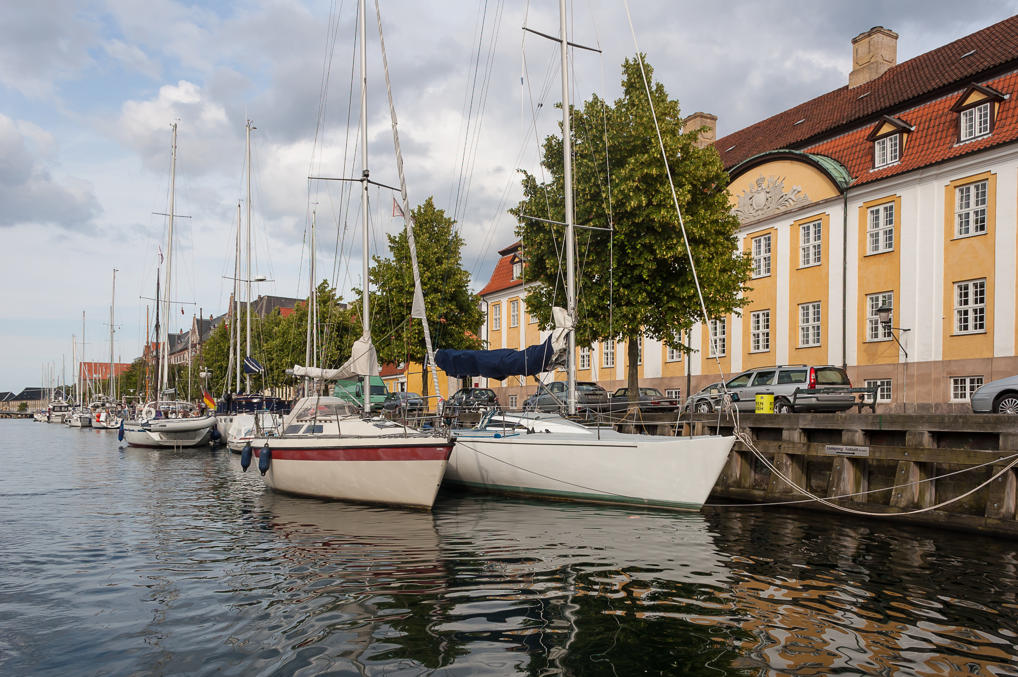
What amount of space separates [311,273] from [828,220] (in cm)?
2649

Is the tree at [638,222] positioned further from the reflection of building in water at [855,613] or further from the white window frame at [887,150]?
the reflection of building in water at [855,613]

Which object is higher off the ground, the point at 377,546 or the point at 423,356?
the point at 423,356

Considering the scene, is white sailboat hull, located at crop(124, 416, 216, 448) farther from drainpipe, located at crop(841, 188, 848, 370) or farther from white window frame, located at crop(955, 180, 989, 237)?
white window frame, located at crop(955, 180, 989, 237)

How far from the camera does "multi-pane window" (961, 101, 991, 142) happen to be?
27.9 metres

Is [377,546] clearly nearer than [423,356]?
Yes

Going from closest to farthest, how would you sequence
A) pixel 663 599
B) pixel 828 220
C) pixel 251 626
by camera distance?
pixel 251 626 < pixel 663 599 < pixel 828 220

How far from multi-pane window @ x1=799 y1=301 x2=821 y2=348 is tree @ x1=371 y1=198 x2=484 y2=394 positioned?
1681 cm

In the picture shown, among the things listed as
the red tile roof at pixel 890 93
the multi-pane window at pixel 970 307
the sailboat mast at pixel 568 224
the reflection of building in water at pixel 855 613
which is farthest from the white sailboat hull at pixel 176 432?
the multi-pane window at pixel 970 307

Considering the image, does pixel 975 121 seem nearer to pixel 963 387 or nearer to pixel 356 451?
pixel 963 387

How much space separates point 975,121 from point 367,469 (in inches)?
1015

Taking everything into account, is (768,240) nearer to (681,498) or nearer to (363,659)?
(681,498)

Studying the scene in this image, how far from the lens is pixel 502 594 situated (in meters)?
9.54

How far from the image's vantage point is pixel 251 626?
8.27m

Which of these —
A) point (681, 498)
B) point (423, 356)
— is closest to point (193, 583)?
point (681, 498)
